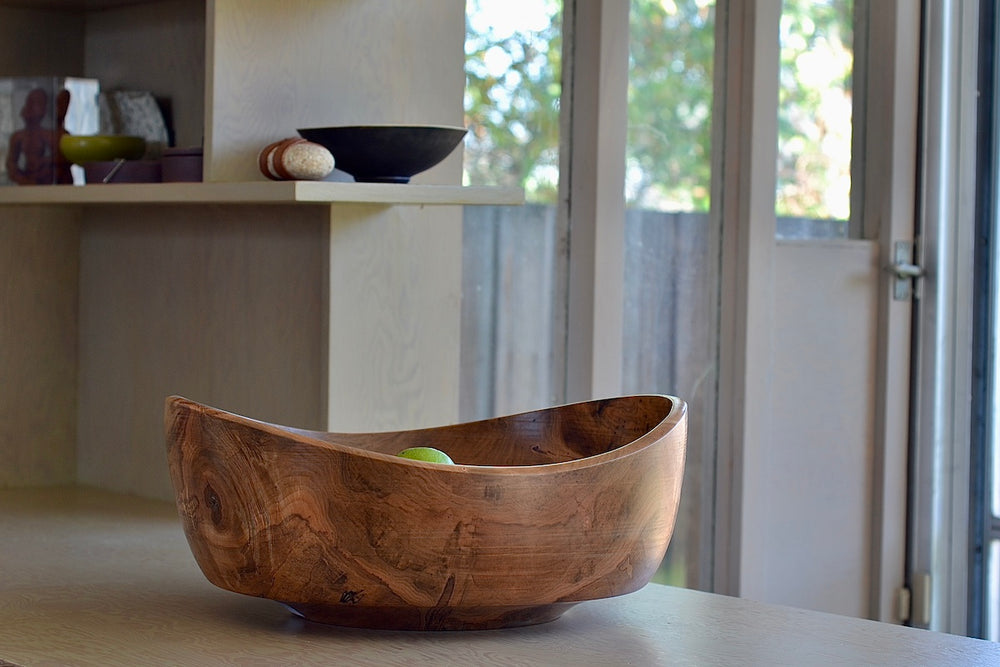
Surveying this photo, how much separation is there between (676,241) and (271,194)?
1.26 meters

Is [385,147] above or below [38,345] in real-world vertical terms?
above

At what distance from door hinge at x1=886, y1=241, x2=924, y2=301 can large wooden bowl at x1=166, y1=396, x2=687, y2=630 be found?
1.95 metres

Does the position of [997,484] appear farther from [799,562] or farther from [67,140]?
[67,140]

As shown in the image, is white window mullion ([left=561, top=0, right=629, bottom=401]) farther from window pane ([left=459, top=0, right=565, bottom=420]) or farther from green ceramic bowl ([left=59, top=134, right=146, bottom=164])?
green ceramic bowl ([left=59, top=134, right=146, bottom=164])

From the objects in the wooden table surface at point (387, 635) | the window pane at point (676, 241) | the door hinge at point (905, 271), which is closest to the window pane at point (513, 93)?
the window pane at point (676, 241)

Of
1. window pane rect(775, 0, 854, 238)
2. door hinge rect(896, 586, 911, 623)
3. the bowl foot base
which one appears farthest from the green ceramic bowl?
door hinge rect(896, 586, 911, 623)

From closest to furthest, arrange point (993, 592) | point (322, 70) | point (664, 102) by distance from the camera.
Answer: point (322, 70) → point (664, 102) → point (993, 592)

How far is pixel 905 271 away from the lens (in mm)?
2961

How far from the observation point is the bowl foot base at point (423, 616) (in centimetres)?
115

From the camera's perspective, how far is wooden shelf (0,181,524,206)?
60.1 inches

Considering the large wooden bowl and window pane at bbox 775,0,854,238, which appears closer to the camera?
the large wooden bowl

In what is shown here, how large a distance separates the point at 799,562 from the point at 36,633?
79.8 inches

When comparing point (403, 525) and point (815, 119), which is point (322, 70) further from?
point (815, 119)

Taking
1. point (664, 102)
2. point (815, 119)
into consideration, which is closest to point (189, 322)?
point (664, 102)
